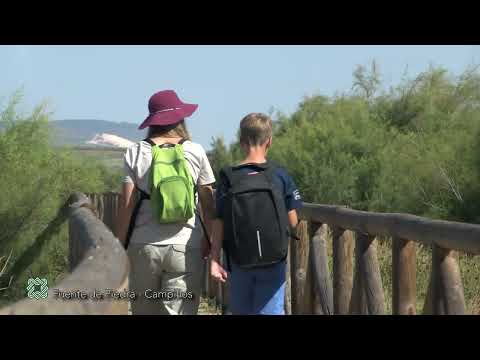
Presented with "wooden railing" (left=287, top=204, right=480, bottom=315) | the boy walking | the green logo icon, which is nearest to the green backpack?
the boy walking

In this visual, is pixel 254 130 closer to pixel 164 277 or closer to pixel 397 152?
pixel 164 277

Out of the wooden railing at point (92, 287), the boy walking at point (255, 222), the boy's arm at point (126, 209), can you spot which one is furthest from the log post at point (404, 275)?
the wooden railing at point (92, 287)

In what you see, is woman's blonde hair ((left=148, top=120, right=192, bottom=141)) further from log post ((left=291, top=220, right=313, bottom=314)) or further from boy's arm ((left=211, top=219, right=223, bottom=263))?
log post ((left=291, top=220, right=313, bottom=314))

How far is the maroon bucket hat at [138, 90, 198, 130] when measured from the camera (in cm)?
→ 485

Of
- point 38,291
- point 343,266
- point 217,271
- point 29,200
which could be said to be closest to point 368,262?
point 343,266

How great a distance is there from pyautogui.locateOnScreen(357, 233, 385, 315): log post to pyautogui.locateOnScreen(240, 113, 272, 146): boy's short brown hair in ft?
3.57

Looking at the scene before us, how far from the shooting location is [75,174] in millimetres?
18000

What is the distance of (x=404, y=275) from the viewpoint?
16.4 ft

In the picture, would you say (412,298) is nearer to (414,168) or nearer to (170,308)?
(170,308)

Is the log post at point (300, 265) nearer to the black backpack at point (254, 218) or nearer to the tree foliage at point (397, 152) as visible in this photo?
the black backpack at point (254, 218)

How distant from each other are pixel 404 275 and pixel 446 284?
2.11 feet

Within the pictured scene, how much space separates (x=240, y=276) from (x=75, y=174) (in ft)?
44.7

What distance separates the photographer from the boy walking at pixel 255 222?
15.0ft
